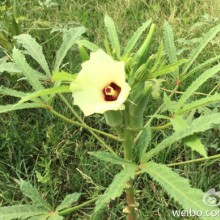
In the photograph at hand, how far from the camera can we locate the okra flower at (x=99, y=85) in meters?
0.99

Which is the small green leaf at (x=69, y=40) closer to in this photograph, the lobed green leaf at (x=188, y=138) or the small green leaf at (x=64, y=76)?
the small green leaf at (x=64, y=76)

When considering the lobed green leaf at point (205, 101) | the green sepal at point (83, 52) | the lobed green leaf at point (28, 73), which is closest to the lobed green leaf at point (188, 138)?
the lobed green leaf at point (205, 101)

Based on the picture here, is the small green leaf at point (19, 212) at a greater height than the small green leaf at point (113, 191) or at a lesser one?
lesser

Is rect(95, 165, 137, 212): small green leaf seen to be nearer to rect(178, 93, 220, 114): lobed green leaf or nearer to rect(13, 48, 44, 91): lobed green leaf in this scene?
rect(178, 93, 220, 114): lobed green leaf

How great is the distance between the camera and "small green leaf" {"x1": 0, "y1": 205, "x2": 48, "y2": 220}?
126 cm

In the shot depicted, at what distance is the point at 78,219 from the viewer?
69.7 inches

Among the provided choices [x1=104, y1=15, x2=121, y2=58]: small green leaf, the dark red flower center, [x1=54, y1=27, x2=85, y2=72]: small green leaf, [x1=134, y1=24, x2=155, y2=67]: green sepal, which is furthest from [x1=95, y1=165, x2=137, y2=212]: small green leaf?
[x1=54, y1=27, x2=85, y2=72]: small green leaf

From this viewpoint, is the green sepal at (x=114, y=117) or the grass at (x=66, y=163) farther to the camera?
the grass at (x=66, y=163)

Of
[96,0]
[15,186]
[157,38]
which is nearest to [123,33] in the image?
[157,38]

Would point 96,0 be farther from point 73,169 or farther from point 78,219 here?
point 78,219

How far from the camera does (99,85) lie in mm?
1019

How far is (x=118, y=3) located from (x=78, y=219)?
171 cm

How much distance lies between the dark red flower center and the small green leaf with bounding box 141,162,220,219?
0.20 meters

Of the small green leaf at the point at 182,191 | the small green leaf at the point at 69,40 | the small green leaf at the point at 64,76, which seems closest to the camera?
the small green leaf at the point at 182,191
